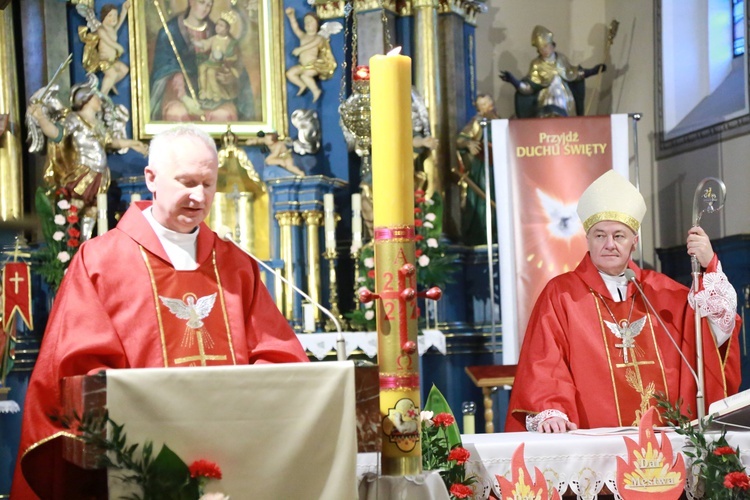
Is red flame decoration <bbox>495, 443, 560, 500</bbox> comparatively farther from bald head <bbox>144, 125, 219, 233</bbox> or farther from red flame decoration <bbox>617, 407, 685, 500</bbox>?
bald head <bbox>144, 125, 219, 233</bbox>

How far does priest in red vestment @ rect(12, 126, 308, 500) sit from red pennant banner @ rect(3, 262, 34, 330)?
169 inches

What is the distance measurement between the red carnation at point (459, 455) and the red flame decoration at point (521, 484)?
0.18 meters

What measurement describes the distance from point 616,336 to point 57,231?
5.30 meters

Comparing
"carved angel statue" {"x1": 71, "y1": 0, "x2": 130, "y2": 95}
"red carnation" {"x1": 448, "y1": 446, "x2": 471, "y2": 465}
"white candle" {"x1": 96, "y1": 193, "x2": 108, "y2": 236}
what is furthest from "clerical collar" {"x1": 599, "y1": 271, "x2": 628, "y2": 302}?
"carved angel statue" {"x1": 71, "y1": 0, "x2": 130, "y2": 95}

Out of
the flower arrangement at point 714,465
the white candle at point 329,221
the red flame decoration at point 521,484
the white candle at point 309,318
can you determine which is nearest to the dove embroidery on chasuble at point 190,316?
the red flame decoration at point 521,484

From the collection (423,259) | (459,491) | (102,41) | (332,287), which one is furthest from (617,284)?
(102,41)

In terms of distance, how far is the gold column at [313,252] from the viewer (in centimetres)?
938

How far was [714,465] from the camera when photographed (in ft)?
12.1

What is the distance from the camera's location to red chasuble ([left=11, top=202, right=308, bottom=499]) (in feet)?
11.1

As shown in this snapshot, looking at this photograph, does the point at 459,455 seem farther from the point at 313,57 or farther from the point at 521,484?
the point at 313,57

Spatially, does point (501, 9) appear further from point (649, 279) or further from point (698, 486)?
point (698, 486)

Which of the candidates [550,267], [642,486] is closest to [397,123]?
[642,486]

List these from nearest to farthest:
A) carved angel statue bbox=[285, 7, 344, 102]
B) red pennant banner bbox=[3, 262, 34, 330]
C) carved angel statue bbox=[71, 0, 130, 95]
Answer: red pennant banner bbox=[3, 262, 34, 330] → carved angel statue bbox=[71, 0, 130, 95] → carved angel statue bbox=[285, 7, 344, 102]

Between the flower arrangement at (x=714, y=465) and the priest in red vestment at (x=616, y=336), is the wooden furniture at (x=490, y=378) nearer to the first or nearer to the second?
the priest in red vestment at (x=616, y=336)
